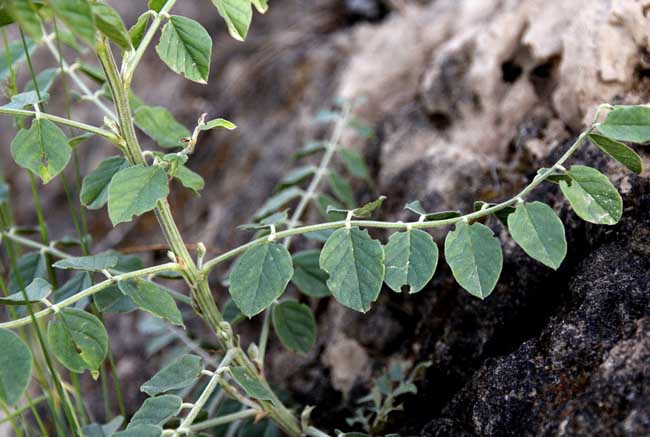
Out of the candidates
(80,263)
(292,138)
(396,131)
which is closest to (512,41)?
(396,131)

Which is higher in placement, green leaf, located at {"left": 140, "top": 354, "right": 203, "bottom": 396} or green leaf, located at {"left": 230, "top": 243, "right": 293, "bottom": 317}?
green leaf, located at {"left": 230, "top": 243, "right": 293, "bottom": 317}

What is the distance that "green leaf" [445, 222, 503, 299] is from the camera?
1.04m

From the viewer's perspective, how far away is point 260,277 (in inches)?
43.2

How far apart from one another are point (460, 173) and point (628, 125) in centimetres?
69

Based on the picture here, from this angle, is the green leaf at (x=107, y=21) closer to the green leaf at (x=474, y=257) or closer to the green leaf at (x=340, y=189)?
the green leaf at (x=474, y=257)

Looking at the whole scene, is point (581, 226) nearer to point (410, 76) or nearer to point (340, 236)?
point (340, 236)

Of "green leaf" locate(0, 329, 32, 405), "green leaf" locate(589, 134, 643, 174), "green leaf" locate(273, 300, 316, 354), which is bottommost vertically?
"green leaf" locate(273, 300, 316, 354)

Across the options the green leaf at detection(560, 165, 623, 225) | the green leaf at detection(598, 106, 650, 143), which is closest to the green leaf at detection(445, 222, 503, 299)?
the green leaf at detection(560, 165, 623, 225)

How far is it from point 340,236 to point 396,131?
97cm

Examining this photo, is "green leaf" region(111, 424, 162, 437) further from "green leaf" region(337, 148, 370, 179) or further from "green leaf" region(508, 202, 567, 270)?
"green leaf" region(337, 148, 370, 179)

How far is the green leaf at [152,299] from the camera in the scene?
1.08 meters

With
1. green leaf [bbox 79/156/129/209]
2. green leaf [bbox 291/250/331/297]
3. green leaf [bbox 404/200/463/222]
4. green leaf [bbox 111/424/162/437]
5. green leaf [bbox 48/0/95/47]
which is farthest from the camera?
green leaf [bbox 291/250/331/297]

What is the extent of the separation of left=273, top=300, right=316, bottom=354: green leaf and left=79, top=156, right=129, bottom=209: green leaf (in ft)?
1.48

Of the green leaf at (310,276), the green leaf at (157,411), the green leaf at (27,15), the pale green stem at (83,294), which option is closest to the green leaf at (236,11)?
the green leaf at (27,15)
